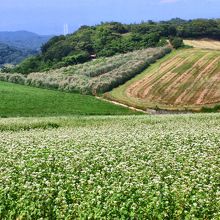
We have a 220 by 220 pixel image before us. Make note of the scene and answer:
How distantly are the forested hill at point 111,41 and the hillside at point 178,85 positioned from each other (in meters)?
29.6

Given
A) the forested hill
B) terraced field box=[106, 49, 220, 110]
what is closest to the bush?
the forested hill

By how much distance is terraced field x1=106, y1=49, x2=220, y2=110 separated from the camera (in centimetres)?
7625

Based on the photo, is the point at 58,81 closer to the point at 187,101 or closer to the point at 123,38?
the point at 187,101

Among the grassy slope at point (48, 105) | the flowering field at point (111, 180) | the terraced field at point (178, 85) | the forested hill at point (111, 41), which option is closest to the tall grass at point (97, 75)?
the terraced field at point (178, 85)

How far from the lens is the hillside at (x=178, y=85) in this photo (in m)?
75.9

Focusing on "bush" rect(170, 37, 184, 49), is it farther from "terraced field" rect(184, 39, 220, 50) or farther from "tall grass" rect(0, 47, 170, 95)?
"tall grass" rect(0, 47, 170, 95)

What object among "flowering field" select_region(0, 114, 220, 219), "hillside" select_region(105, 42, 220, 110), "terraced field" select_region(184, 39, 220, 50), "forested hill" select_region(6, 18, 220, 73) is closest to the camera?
"flowering field" select_region(0, 114, 220, 219)

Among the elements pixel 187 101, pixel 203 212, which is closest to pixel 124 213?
pixel 203 212

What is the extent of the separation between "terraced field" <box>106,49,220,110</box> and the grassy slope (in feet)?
19.1

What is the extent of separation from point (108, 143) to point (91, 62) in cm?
10345

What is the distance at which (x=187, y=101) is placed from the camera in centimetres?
7619

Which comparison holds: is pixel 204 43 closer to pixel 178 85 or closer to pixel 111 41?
pixel 111 41

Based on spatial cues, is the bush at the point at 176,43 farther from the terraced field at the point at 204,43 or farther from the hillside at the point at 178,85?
the hillside at the point at 178,85

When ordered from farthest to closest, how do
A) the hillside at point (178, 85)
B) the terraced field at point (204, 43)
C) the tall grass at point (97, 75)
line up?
the terraced field at point (204, 43) → the tall grass at point (97, 75) → the hillside at point (178, 85)
